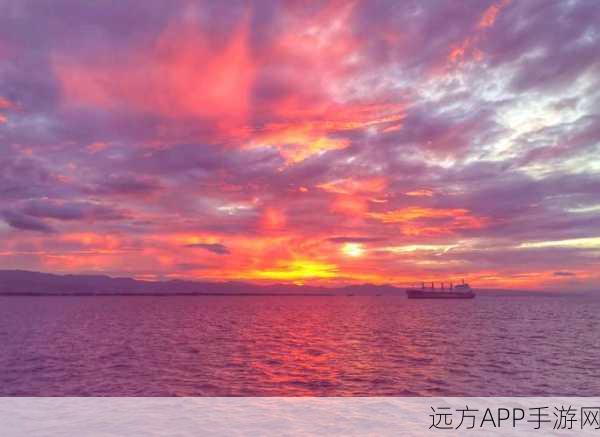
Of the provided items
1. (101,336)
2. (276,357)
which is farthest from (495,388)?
(101,336)

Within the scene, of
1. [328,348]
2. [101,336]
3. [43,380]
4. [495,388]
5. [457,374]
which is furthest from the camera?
[101,336]

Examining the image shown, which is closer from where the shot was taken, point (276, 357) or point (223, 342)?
point (276, 357)

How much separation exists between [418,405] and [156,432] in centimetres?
1040

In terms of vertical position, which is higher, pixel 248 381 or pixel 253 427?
pixel 253 427

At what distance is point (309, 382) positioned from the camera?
31781 millimetres

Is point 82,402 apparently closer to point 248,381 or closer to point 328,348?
point 248,381

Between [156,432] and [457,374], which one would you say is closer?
[156,432]

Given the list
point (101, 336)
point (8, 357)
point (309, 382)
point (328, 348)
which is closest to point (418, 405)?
point (309, 382)

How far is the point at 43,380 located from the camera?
33656mm

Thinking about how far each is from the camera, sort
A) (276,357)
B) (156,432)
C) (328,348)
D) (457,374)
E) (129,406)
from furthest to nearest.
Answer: (328,348) < (276,357) < (457,374) < (129,406) < (156,432)

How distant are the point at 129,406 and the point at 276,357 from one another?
27.1 meters

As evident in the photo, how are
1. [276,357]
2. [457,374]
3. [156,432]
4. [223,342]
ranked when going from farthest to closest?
[223,342] → [276,357] → [457,374] → [156,432]

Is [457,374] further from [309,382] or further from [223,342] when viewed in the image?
[223,342]

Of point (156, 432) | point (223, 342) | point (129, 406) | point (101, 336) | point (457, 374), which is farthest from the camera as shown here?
point (101, 336)
